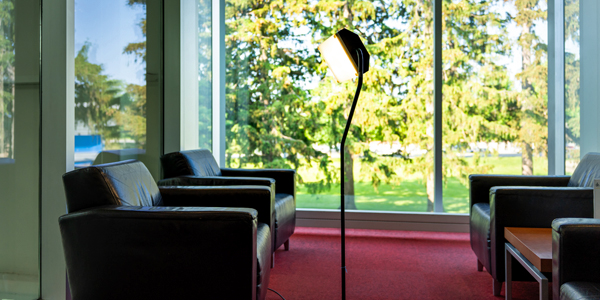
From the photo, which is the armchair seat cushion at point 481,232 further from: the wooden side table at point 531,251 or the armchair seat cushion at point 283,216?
the armchair seat cushion at point 283,216

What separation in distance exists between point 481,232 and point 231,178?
63.6 inches

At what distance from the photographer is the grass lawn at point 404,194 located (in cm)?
389

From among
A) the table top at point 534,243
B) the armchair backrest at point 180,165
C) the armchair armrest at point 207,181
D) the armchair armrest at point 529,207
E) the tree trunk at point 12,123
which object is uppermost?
the tree trunk at point 12,123

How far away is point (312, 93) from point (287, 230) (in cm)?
171

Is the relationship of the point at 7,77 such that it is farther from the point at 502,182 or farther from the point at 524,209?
the point at 502,182

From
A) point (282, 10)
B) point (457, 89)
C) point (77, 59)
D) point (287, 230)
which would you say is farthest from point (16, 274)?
point (457, 89)

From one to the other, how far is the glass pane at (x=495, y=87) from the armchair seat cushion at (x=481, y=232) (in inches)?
52.7

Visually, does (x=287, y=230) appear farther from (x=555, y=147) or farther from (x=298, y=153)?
(x=555, y=147)

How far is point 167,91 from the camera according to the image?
3.64m

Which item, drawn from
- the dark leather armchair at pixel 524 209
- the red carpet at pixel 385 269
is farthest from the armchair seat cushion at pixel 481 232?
the red carpet at pixel 385 269

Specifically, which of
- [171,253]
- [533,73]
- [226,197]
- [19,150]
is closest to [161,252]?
[171,253]

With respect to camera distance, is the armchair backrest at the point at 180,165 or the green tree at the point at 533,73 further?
the green tree at the point at 533,73

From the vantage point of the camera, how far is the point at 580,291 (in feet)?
4.15

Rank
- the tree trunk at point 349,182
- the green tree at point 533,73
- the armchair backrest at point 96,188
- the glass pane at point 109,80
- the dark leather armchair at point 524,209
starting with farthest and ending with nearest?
1. the tree trunk at point 349,182
2. the green tree at point 533,73
3. the glass pane at point 109,80
4. the dark leather armchair at point 524,209
5. the armchair backrest at point 96,188
